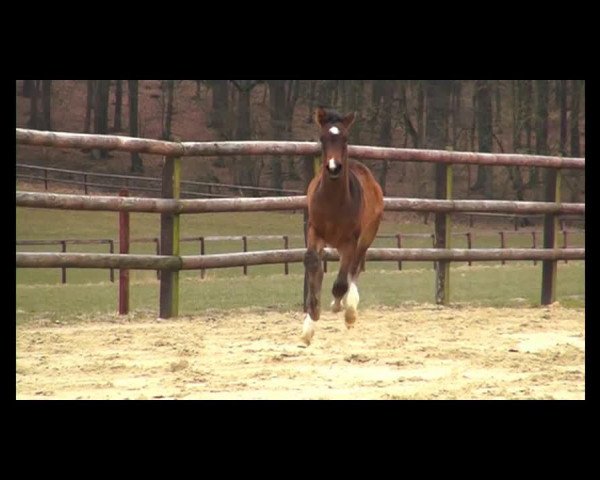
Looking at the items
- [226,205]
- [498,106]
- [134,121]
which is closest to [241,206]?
[226,205]

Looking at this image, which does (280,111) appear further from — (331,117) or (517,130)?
(331,117)

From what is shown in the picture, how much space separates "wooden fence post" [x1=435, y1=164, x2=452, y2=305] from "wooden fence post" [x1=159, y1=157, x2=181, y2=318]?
11.6ft

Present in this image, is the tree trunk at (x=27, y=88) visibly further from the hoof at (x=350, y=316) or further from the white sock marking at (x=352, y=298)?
the hoof at (x=350, y=316)

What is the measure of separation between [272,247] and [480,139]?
725 inches

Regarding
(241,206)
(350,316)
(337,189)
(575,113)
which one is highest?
(575,113)

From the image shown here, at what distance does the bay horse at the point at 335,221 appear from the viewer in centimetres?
863

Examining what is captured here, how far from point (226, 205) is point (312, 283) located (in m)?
2.95

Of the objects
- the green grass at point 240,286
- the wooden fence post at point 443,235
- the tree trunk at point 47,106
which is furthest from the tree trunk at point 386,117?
the wooden fence post at point 443,235

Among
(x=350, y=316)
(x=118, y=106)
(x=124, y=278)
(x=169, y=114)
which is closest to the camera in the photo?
(x=350, y=316)

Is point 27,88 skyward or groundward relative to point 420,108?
skyward

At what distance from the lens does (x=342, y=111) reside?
40281mm

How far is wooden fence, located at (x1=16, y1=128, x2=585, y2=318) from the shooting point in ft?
35.0

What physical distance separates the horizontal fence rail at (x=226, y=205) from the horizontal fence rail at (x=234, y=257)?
0.49 meters

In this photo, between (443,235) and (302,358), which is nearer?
(302,358)
